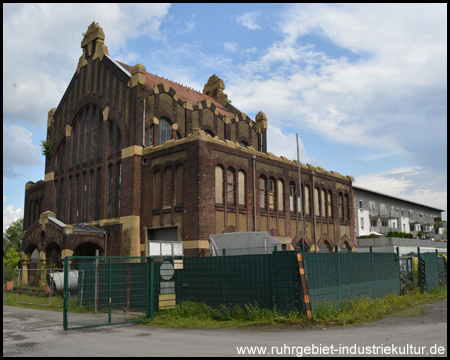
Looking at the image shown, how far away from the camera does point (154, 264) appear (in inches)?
652

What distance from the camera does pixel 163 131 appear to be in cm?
2989

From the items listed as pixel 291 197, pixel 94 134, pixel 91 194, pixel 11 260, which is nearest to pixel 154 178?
pixel 91 194

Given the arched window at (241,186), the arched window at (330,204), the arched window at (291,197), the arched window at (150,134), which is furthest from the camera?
the arched window at (330,204)

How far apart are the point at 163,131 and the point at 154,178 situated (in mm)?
4046

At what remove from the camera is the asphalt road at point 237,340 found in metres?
9.73

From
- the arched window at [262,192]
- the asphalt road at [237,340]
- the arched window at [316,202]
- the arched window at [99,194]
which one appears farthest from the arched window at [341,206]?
the asphalt road at [237,340]

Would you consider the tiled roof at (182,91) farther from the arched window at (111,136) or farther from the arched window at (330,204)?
the arched window at (330,204)

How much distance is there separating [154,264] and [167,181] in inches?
410

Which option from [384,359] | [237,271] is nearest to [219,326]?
[237,271]

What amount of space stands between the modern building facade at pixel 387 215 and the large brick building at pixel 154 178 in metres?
32.5

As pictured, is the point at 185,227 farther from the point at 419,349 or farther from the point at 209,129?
the point at 419,349

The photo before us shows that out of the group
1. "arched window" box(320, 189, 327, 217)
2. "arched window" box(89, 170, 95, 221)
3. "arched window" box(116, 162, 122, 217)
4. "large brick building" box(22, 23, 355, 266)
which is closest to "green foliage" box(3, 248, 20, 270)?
"large brick building" box(22, 23, 355, 266)

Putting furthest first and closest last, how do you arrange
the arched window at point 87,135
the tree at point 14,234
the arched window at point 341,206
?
the tree at point 14,234, the arched window at point 341,206, the arched window at point 87,135

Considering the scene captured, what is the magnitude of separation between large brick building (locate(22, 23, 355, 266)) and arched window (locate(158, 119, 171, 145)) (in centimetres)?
7
